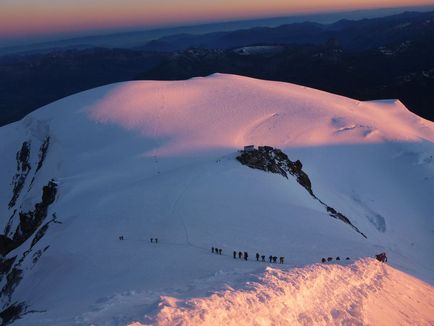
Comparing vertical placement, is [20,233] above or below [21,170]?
below

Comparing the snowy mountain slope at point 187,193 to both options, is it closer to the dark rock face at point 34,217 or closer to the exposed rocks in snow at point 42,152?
the dark rock face at point 34,217

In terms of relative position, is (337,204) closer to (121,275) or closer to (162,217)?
(162,217)

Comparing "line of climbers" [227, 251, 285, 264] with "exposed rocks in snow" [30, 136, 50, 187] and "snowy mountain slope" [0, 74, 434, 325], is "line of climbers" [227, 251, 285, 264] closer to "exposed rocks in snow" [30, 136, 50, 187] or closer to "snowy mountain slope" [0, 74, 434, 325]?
"snowy mountain slope" [0, 74, 434, 325]

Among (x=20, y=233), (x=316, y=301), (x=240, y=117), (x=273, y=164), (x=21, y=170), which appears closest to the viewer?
(x=316, y=301)

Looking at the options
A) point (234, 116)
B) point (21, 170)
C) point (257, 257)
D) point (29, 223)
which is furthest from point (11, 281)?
point (234, 116)

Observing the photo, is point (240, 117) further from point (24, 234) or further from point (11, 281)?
point (11, 281)

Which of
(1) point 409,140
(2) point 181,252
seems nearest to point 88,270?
(2) point 181,252

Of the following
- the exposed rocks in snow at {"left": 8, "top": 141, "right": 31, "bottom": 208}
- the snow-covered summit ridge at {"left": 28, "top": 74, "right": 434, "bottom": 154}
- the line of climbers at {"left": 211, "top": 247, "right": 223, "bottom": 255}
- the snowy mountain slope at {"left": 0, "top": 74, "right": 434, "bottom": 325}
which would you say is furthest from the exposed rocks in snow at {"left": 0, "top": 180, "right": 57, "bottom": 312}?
the line of climbers at {"left": 211, "top": 247, "right": 223, "bottom": 255}

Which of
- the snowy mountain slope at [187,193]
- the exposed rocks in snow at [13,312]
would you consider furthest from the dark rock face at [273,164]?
the exposed rocks in snow at [13,312]
